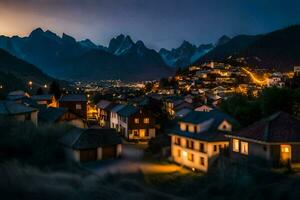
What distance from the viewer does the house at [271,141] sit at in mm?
33344

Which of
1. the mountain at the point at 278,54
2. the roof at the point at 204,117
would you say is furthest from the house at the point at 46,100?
the mountain at the point at 278,54

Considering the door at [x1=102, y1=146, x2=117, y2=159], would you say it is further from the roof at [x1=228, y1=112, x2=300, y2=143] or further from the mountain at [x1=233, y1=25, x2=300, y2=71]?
the mountain at [x1=233, y1=25, x2=300, y2=71]

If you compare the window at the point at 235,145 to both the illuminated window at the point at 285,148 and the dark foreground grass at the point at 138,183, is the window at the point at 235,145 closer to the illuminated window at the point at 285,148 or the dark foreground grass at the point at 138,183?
the dark foreground grass at the point at 138,183

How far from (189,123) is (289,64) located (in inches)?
5930

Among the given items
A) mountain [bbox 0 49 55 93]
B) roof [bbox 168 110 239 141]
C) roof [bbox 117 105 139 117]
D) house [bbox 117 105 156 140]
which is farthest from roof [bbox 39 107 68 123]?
mountain [bbox 0 49 55 93]

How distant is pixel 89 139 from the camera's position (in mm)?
42375

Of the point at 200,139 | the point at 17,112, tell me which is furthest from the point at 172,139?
the point at 17,112

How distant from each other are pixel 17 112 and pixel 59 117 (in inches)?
239

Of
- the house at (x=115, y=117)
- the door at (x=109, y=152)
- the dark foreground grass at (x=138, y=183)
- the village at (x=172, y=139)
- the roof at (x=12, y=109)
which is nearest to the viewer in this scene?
the dark foreground grass at (x=138, y=183)

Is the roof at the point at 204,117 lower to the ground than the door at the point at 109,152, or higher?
higher

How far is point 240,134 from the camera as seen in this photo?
3628 cm

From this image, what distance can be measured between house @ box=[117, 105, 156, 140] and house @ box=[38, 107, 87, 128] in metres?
6.49

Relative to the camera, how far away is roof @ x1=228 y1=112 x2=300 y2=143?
111 feet

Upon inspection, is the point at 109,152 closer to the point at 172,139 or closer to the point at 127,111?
the point at 172,139
